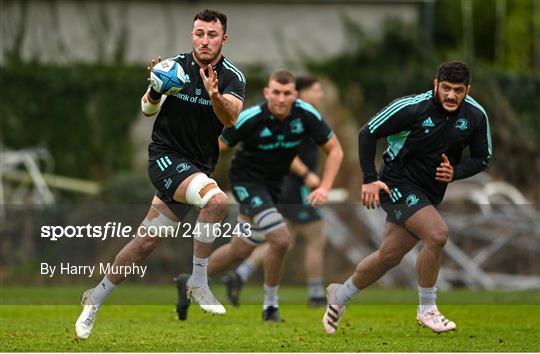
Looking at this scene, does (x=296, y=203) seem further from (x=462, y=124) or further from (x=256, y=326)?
(x=462, y=124)

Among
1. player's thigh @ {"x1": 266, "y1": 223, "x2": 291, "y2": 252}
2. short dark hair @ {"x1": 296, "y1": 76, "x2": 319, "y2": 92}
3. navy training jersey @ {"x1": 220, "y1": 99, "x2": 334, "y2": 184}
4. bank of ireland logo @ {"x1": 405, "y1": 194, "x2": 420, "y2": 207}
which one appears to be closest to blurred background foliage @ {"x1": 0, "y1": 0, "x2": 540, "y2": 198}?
short dark hair @ {"x1": 296, "y1": 76, "x2": 319, "y2": 92}

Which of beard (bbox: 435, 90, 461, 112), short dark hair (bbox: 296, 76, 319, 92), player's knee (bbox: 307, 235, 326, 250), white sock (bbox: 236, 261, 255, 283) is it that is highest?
beard (bbox: 435, 90, 461, 112)

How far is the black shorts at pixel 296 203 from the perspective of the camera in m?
14.0

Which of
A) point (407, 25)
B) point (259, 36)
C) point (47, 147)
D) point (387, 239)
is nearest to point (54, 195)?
point (47, 147)

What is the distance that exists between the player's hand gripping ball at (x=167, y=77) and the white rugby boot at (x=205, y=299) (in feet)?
4.77

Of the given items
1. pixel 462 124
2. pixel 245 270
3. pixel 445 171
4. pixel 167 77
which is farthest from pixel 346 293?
pixel 245 270

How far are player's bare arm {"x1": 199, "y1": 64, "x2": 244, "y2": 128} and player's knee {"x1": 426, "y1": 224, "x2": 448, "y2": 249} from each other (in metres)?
1.86

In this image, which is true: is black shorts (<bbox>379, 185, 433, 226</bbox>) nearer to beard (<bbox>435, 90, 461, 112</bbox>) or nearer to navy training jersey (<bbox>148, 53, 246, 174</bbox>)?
beard (<bbox>435, 90, 461, 112</bbox>)

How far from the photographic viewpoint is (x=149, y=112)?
9.24 meters

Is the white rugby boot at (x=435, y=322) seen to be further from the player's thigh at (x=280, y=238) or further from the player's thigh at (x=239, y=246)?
the player's thigh at (x=239, y=246)

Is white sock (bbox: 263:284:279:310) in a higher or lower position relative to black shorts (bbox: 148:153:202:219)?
lower

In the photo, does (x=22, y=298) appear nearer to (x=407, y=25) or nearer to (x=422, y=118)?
(x=422, y=118)

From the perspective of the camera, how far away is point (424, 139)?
10.0 m

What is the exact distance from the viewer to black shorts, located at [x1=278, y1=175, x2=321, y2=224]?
14.0 m
